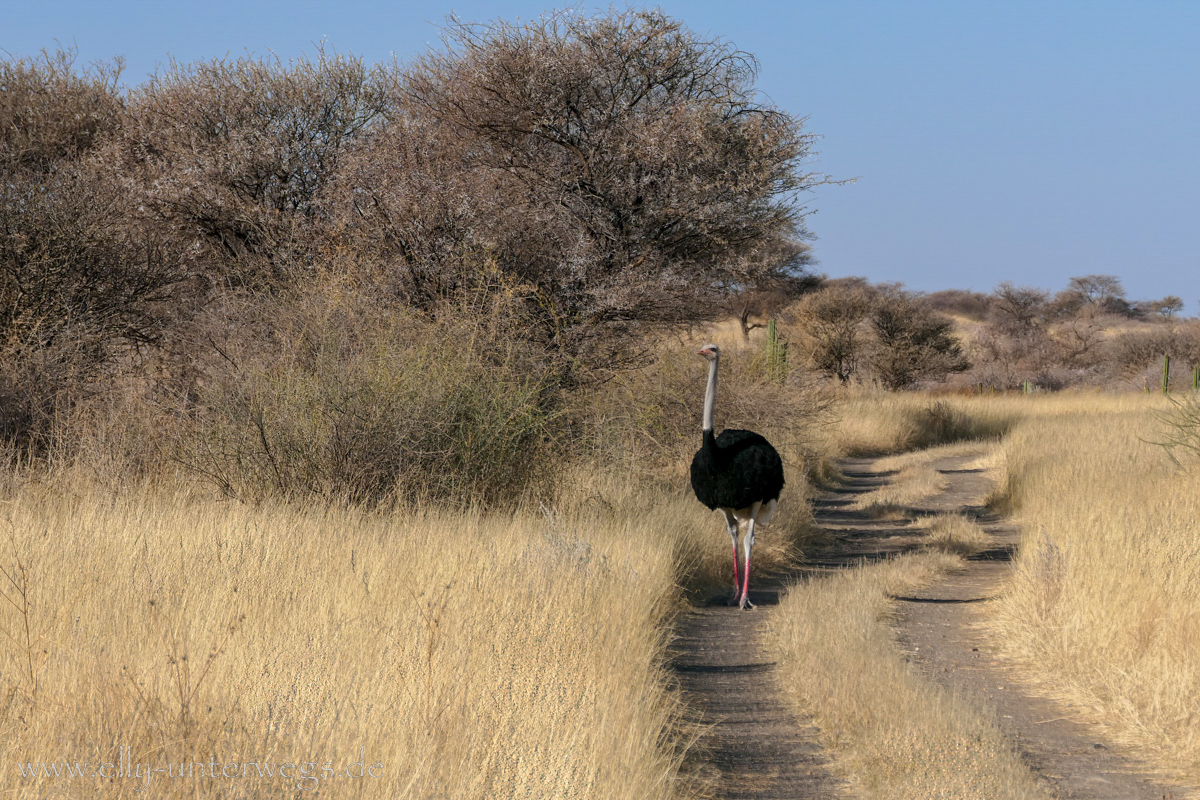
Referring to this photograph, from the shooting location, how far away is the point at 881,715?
16.3 ft

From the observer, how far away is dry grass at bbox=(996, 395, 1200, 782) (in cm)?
523

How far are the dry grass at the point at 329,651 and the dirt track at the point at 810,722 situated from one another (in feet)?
1.03

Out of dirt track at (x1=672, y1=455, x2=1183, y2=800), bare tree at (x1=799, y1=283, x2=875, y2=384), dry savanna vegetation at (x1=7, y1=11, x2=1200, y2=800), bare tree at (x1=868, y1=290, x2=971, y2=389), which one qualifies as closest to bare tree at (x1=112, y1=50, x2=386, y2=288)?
dry savanna vegetation at (x1=7, y1=11, x2=1200, y2=800)

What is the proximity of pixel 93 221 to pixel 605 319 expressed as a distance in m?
6.15

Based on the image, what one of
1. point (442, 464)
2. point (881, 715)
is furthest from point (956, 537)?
point (881, 715)

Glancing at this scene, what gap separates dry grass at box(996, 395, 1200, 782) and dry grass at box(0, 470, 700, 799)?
2.29m

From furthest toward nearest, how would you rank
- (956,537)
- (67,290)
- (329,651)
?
1. (67,290)
2. (956,537)
3. (329,651)

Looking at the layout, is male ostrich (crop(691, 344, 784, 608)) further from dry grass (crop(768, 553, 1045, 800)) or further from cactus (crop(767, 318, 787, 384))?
cactus (crop(767, 318, 787, 384))

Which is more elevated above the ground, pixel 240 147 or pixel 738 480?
pixel 240 147

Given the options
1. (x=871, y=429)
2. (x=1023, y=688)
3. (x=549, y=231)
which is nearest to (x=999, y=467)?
(x=871, y=429)

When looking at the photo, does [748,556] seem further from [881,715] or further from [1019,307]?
[1019,307]

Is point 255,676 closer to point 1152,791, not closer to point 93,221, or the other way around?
point 1152,791

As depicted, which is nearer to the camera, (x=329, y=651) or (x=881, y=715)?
(x=329, y=651)

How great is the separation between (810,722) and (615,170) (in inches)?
339
